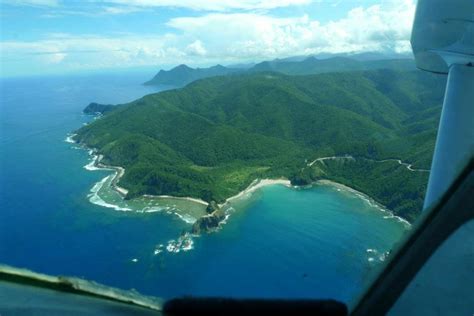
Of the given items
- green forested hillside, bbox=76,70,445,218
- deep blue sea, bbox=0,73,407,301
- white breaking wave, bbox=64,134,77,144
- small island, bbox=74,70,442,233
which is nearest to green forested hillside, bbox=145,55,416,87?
green forested hillside, bbox=76,70,445,218

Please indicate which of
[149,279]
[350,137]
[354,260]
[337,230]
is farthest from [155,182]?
[350,137]

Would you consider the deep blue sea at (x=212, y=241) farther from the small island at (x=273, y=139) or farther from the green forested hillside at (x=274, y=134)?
the green forested hillside at (x=274, y=134)

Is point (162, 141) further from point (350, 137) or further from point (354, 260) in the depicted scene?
point (354, 260)

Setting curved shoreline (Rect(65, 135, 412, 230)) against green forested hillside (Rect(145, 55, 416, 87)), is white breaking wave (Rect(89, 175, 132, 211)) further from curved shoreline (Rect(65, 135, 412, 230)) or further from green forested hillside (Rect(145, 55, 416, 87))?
green forested hillside (Rect(145, 55, 416, 87))

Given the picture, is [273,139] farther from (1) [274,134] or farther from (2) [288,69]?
(2) [288,69]

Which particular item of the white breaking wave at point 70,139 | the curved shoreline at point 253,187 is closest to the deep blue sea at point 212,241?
the curved shoreline at point 253,187

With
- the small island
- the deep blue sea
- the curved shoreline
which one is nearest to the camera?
the deep blue sea

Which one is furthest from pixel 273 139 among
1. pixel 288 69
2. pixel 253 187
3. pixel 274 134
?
pixel 288 69
